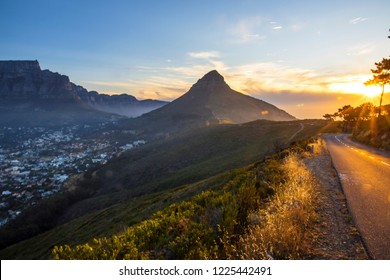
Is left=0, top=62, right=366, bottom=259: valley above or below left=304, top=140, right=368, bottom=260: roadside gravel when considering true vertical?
below

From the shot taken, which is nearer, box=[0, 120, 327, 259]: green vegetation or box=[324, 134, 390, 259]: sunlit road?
box=[324, 134, 390, 259]: sunlit road

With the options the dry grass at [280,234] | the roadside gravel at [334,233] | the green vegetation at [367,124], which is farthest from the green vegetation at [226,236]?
the green vegetation at [367,124]

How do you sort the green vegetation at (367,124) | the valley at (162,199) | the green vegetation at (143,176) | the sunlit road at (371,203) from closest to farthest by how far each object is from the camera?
1. the sunlit road at (371,203)
2. the valley at (162,199)
3. the green vegetation at (367,124)
4. the green vegetation at (143,176)

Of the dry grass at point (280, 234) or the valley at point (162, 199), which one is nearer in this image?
the dry grass at point (280, 234)

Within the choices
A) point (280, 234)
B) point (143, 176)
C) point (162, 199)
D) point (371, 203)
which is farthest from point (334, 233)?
point (143, 176)

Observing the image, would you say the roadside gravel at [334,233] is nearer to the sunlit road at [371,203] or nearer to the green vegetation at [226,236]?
the sunlit road at [371,203]

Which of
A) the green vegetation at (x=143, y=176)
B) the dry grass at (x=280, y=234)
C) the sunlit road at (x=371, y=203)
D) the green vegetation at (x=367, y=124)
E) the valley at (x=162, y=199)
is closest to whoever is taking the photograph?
the dry grass at (x=280, y=234)

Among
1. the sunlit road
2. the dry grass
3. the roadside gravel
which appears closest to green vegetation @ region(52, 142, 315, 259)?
the dry grass

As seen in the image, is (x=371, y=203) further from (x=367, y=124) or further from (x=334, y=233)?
(x=367, y=124)

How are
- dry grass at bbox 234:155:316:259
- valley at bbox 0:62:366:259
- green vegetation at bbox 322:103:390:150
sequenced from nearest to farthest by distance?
dry grass at bbox 234:155:316:259
valley at bbox 0:62:366:259
green vegetation at bbox 322:103:390:150

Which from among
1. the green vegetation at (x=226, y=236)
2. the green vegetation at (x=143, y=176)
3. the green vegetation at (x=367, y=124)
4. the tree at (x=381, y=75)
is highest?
the tree at (x=381, y=75)

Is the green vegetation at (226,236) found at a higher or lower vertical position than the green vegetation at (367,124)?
lower

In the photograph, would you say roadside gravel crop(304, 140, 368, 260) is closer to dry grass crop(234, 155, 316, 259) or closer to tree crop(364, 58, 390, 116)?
dry grass crop(234, 155, 316, 259)
